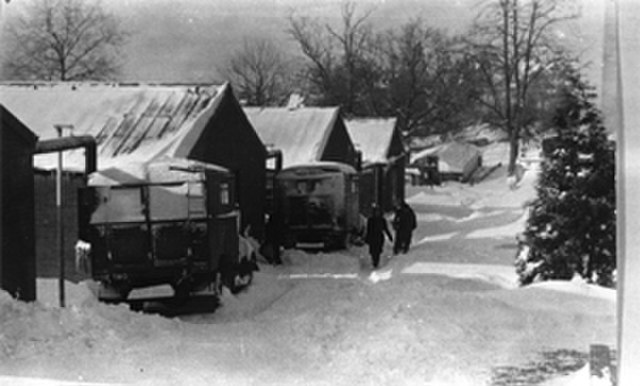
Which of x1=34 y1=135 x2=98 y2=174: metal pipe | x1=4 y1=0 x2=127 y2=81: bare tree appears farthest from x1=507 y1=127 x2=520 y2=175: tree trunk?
x1=34 y1=135 x2=98 y2=174: metal pipe

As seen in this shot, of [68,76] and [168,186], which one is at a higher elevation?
[68,76]

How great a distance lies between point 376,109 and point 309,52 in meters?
0.49

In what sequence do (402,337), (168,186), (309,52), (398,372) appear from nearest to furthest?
(398,372), (402,337), (309,52), (168,186)

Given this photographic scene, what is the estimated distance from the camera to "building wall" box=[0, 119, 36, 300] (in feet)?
16.4

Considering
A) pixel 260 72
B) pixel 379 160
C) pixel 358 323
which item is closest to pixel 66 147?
pixel 260 72

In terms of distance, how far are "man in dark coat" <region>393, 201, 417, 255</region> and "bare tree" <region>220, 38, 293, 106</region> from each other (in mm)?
1026

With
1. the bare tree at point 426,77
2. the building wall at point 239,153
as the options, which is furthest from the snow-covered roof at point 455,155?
the building wall at point 239,153

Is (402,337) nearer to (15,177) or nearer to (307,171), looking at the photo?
(307,171)

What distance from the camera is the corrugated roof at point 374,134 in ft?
16.6

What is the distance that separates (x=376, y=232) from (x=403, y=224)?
0.59 feet

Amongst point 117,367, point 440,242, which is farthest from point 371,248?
point 117,367

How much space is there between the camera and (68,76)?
5035 millimetres

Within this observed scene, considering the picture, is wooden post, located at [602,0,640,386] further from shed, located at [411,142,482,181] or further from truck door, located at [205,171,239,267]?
truck door, located at [205,171,239,267]

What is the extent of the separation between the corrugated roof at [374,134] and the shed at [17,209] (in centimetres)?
180
